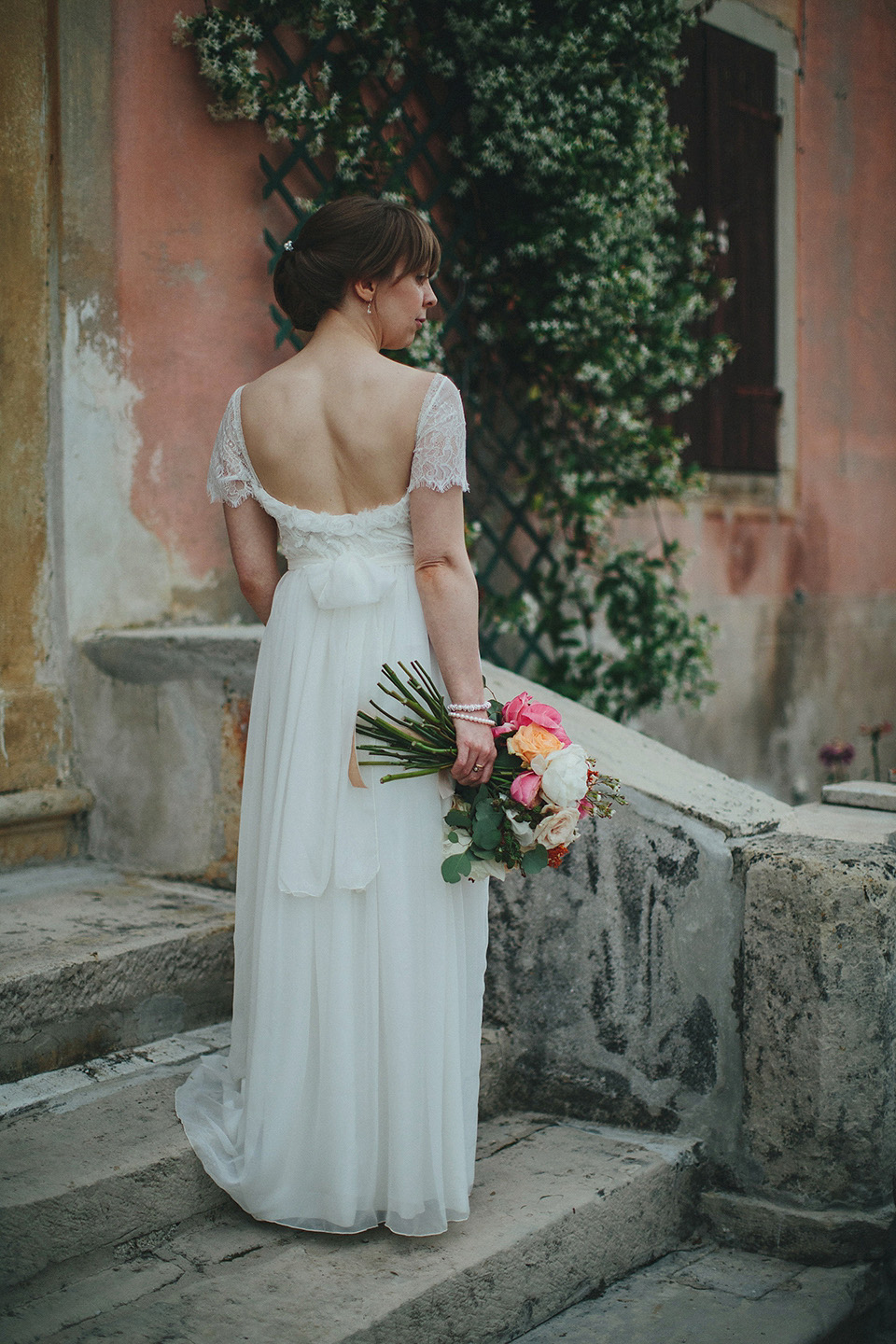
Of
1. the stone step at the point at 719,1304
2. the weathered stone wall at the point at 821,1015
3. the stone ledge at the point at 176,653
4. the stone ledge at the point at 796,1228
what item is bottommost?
the stone step at the point at 719,1304

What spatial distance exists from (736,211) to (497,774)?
4.59m

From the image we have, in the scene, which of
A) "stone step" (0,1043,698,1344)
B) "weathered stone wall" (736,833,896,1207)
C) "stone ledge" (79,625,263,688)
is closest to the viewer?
"stone step" (0,1043,698,1344)

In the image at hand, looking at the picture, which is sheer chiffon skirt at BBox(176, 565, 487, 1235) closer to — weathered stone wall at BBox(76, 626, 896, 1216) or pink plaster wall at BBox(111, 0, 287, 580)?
weathered stone wall at BBox(76, 626, 896, 1216)

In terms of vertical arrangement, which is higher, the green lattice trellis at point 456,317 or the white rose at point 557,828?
the green lattice trellis at point 456,317

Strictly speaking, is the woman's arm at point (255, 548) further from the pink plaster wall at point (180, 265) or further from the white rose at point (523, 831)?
the pink plaster wall at point (180, 265)

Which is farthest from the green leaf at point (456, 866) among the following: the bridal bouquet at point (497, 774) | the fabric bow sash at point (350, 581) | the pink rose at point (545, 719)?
the fabric bow sash at point (350, 581)

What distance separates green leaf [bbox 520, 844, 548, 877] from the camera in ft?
6.73

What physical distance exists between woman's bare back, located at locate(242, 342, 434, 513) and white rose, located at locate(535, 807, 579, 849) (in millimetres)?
635

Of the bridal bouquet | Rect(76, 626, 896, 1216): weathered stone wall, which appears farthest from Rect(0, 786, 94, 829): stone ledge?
the bridal bouquet

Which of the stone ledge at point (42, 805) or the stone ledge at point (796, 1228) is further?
the stone ledge at point (42, 805)

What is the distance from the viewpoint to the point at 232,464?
226 cm

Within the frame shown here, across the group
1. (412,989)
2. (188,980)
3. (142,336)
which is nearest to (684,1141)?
(412,989)

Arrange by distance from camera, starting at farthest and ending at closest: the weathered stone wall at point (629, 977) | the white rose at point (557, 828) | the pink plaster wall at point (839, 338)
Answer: the pink plaster wall at point (839, 338) → the weathered stone wall at point (629, 977) → the white rose at point (557, 828)

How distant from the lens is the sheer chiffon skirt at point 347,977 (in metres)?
2.08
